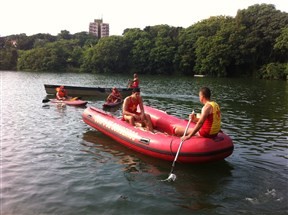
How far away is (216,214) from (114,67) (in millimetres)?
71679

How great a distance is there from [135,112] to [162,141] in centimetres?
254

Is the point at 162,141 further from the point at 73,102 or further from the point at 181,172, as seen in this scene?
the point at 73,102

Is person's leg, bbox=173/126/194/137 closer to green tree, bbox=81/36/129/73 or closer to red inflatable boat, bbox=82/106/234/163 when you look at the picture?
red inflatable boat, bbox=82/106/234/163

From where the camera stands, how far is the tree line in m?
57.5

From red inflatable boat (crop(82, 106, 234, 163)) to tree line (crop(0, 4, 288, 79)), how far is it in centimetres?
4656

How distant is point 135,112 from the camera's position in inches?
444

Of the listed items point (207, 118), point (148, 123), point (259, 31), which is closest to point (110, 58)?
point (259, 31)

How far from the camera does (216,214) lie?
627 cm

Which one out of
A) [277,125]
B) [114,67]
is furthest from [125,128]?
[114,67]

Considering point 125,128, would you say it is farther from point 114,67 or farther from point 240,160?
point 114,67

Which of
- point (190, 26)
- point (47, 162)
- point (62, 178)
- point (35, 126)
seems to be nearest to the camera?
point (62, 178)

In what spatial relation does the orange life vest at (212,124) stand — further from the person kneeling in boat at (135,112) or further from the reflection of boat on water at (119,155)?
the person kneeling in boat at (135,112)

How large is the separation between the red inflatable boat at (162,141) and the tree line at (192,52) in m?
46.6

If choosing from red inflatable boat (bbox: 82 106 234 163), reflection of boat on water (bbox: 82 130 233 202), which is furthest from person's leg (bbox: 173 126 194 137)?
reflection of boat on water (bbox: 82 130 233 202)
